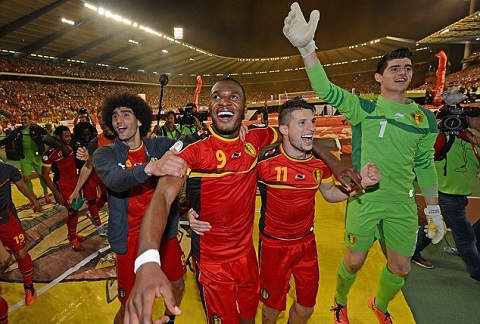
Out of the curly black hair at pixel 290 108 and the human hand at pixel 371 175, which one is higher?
the curly black hair at pixel 290 108

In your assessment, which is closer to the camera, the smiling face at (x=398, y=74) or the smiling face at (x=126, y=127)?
the smiling face at (x=398, y=74)

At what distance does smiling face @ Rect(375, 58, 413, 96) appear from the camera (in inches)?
115

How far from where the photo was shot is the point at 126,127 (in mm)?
3066

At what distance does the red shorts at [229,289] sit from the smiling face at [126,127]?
148 cm

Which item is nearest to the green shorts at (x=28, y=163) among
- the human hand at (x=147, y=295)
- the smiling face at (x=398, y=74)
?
the human hand at (x=147, y=295)

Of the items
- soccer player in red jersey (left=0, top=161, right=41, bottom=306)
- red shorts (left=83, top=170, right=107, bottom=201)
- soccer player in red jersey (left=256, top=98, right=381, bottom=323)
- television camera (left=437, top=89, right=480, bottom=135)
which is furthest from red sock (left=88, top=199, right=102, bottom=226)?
television camera (left=437, top=89, right=480, bottom=135)

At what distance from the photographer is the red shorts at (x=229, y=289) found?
236 centimetres

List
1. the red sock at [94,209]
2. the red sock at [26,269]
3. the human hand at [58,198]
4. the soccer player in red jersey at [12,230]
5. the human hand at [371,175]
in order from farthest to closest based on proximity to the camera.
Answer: the red sock at [94,209]
the human hand at [58,198]
the red sock at [26,269]
the soccer player in red jersey at [12,230]
the human hand at [371,175]

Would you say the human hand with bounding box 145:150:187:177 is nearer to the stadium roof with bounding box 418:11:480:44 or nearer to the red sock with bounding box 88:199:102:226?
the red sock with bounding box 88:199:102:226

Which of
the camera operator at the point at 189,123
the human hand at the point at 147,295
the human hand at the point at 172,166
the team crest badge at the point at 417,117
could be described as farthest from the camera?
the camera operator at the point at 189,123

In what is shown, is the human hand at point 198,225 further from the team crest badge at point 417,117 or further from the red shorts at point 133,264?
the team crest badge at point 417,117

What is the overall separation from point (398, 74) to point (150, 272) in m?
2.94

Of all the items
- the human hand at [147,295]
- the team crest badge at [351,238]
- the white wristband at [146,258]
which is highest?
the white wristband at [146,258]

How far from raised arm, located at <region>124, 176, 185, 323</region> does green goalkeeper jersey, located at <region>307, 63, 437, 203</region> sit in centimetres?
199
